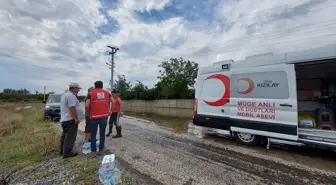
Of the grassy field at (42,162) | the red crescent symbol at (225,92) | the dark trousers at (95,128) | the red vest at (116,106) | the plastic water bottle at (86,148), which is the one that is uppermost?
the red crescent symbol at (225,92)

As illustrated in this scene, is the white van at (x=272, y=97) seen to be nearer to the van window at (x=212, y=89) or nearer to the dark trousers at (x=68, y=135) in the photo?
the van window at (x=212, y=89)

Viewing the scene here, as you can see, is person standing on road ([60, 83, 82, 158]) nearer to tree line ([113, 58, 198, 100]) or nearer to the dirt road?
the dirt road

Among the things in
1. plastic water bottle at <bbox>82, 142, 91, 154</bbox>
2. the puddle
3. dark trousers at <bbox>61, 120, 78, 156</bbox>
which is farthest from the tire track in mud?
dark trousers at <bbox>61, 120, 78, 156</bbox>

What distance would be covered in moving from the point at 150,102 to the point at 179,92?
3.79 metres

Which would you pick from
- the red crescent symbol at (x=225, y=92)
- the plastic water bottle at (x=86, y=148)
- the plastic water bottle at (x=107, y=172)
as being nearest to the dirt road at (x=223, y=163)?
the plastic water bottle at (x=86, y=148)

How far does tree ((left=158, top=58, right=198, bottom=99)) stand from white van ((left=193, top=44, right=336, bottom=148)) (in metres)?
7.52

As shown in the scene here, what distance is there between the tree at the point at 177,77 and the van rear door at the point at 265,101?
8444 millimetres

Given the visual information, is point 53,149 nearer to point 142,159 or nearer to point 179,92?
point 142,159

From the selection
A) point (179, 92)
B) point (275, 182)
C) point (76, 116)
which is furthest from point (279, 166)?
point (179, 92)

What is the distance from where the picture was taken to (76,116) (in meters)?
3.78

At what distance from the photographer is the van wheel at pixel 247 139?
4.47 metres

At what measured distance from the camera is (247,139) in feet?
15.1

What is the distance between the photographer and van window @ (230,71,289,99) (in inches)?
151

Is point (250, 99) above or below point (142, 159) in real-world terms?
above
